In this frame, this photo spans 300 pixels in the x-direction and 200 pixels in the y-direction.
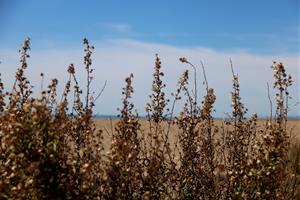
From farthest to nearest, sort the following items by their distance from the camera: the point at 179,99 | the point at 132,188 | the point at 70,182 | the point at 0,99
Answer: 1. the point at 179,99
2. the point at 0,99
3. the point at 132,188
4. the point at 70,182

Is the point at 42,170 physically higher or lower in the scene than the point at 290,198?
higher

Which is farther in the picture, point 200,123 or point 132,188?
point 200,123

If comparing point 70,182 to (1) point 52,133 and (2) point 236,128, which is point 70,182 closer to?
(1) point 52,133

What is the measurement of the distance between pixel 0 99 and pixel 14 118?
1591 millimetres

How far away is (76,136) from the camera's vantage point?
4602mm

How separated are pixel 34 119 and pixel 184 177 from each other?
2922 mm

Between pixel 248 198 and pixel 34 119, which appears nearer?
pixel 34 119

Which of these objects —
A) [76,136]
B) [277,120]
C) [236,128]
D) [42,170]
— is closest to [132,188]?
[42,170]

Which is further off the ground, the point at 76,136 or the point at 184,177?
the point at 76,136

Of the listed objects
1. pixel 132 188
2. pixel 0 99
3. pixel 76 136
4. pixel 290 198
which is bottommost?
pixel 290 198

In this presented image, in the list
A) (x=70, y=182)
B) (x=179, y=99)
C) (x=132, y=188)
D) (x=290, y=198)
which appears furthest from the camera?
(x=179, y=99)

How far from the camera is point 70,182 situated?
10.1ft

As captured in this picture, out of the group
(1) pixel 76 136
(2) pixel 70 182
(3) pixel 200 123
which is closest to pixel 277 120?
(3) pixel 200 123

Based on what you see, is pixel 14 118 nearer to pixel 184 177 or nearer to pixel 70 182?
pixel 70 182
